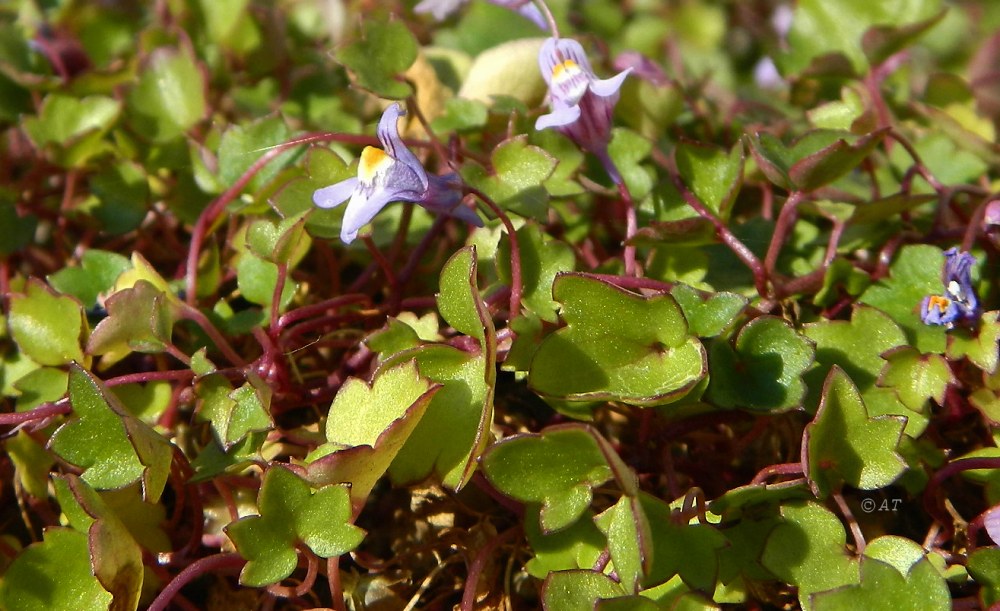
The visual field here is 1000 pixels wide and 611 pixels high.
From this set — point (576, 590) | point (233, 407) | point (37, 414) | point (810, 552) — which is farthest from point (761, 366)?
point (37, 414)

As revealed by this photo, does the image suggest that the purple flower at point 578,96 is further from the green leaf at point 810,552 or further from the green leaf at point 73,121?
the green leaf at point 73,121

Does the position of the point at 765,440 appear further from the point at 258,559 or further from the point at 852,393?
the point at 258,559

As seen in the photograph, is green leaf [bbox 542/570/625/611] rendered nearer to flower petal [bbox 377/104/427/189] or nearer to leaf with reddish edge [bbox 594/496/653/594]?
leaf with reddish edge [bbox 594/496/653/594]

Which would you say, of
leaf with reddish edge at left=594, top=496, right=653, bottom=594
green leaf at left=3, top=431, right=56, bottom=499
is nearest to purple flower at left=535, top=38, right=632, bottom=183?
leaf with reddish edge at left=594, top=496, right=653, bottom=594

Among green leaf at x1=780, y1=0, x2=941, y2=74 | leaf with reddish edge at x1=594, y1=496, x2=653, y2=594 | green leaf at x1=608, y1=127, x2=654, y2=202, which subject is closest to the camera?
leaf with reddish edge at x1=594, y1=496, x2=653, y2=594

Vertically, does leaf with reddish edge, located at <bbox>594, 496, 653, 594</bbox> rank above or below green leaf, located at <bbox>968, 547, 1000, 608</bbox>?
above

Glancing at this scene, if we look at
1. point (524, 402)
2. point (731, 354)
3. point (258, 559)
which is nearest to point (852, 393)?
point (731, 354)

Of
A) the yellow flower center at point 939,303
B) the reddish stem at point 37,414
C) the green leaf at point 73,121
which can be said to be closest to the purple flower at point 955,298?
the yellow flower center at point 939,303

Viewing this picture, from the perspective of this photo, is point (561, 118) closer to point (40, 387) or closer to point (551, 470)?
point (551, 470)

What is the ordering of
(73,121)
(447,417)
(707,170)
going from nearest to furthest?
(447,417) → (707,170) → (73,121)
